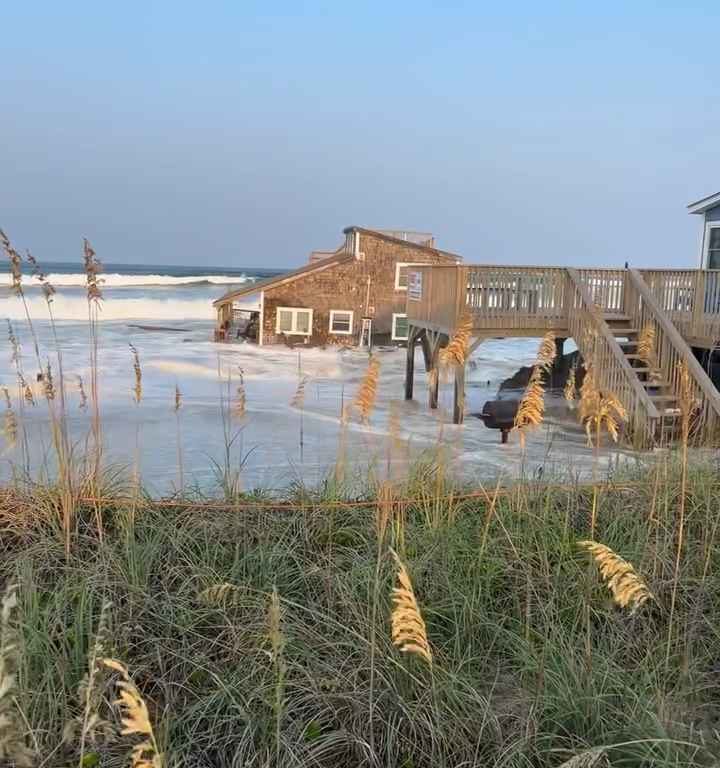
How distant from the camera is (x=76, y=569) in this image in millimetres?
3920

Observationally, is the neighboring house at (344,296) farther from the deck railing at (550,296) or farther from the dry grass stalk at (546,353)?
the dry grass stalk at (546,353)

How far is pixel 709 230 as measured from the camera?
19.0m

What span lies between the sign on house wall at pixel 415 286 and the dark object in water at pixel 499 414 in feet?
8.18

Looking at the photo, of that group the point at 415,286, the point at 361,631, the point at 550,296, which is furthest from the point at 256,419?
the point at 361,631

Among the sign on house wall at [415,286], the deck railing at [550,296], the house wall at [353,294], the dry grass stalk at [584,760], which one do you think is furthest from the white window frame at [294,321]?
the dry grass stalk at [584,760]

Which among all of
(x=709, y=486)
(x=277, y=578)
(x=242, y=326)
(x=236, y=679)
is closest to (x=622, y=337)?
(x=709, y=486)

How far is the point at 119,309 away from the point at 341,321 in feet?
85.9

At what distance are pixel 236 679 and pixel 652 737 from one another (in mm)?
1613

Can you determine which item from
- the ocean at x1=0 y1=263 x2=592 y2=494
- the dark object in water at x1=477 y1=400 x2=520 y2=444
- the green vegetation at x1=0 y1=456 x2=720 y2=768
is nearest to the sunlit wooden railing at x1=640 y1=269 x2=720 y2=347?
the ocean at x1=0 y1=263 x2=592 y2=494

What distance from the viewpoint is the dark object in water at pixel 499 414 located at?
11930 millimetres

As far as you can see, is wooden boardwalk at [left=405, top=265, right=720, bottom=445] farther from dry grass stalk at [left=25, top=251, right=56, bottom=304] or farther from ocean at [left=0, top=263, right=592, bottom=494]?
dry grass stalk at [left=25, top=251, right=56, bottom=304]

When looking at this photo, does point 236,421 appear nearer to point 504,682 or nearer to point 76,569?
point 76,569

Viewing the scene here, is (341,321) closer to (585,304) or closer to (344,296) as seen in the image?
(344,296)

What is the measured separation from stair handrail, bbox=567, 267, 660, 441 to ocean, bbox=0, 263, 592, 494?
0.94m
